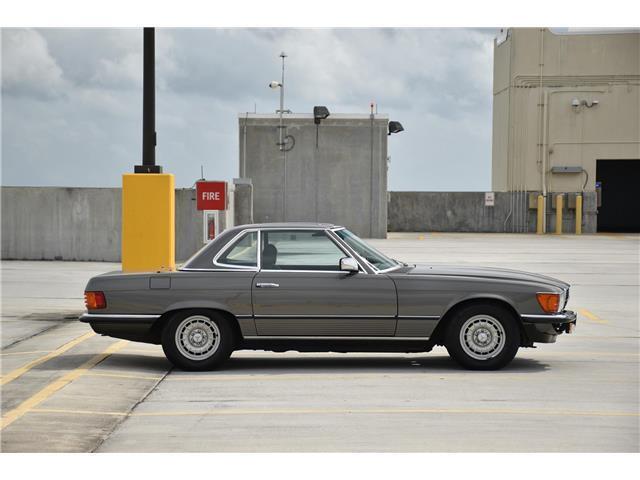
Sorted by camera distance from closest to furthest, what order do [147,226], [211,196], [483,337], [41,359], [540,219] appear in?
[483,337] < [41,359] < [147,226] < [211,196] < [540,219]

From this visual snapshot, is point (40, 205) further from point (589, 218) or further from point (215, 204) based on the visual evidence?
point (589, 218)

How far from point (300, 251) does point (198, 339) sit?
51.0 inches

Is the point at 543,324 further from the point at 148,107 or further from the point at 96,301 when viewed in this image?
the point at 148,107

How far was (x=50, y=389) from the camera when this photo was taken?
9047 mm

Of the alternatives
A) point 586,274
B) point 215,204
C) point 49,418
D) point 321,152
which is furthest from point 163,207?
point 321,152

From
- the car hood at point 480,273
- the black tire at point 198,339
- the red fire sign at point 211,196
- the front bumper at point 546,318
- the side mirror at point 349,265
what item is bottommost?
the black tire at point 198,339

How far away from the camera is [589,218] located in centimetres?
4619

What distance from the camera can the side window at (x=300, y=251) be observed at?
10.0 metres

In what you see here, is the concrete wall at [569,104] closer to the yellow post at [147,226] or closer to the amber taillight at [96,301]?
the yellow post at [147,226]

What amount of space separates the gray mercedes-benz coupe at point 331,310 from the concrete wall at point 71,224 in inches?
647

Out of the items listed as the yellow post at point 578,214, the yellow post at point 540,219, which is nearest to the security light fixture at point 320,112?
the yellow post at point 540,219

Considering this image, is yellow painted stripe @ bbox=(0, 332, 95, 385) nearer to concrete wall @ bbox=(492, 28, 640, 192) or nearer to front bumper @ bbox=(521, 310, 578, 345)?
front bumper @ bbox=(521, 310, 578, 345)

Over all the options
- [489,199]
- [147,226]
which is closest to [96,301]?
[147,226]

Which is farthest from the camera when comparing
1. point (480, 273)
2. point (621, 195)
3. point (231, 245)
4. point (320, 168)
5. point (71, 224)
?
point (621, 195)
